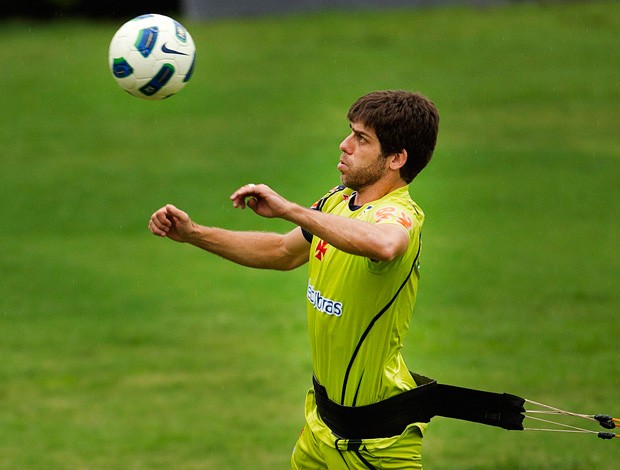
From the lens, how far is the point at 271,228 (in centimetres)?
2183

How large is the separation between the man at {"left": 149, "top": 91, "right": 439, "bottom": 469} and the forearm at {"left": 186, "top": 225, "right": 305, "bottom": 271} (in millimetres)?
348

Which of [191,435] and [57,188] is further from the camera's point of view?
[57,188]

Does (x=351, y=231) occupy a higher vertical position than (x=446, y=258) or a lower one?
higher

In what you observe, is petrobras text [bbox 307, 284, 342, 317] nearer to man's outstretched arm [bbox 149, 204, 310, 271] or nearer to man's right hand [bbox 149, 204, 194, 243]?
man's outstretched arm [bbox 149, 204, 310, 271]

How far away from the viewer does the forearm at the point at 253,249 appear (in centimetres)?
683

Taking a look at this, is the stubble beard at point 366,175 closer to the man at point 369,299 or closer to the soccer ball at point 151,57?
the man at point 369,299

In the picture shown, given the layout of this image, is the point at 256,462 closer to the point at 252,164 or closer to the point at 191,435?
the point at 191,435

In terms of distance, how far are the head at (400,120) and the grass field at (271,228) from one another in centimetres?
473

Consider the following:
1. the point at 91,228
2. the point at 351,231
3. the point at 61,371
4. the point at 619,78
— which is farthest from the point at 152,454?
the point at 619,78

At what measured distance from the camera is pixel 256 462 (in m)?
10.8

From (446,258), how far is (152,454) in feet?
33.2

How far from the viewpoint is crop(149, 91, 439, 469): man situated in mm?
6180

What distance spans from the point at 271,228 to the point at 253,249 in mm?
14924

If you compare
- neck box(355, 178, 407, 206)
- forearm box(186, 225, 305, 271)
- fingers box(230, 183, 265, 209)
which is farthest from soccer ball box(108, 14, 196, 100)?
fingers box(230, 183, 265, 209)
